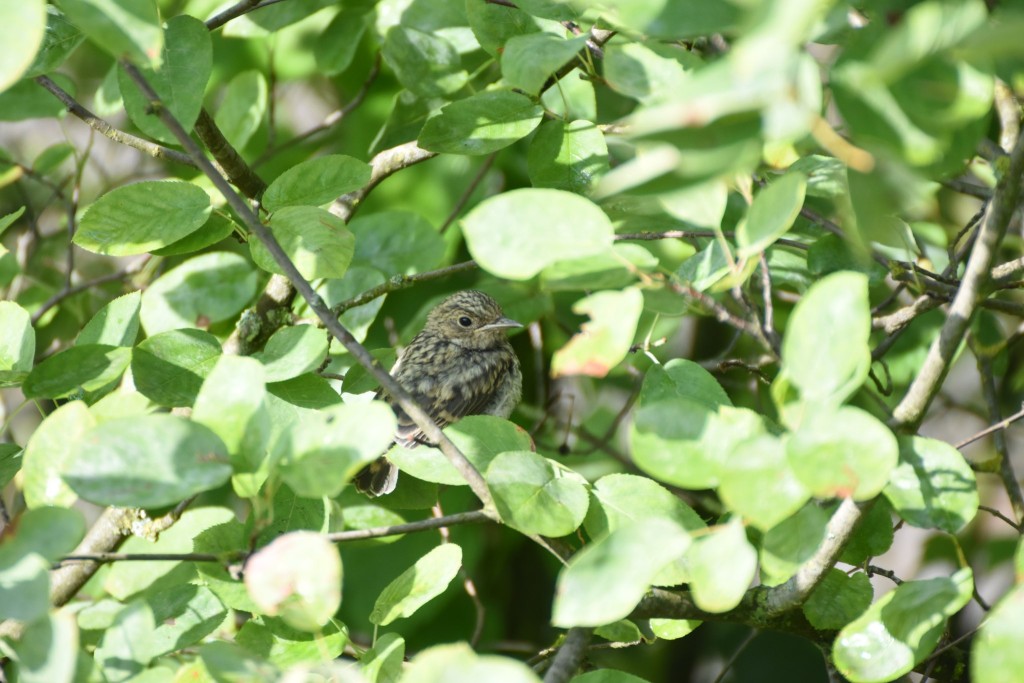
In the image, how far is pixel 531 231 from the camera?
50.9 inches

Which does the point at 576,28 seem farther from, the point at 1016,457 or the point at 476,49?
the point at 1016,457

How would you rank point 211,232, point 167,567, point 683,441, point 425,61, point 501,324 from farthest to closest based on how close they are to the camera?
point 501,324
point 425,61
point 167,567
point 211,232
point 683,441

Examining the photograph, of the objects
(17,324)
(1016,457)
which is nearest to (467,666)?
(17,324)

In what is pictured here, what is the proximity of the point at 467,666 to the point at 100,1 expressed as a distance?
946 millimetres

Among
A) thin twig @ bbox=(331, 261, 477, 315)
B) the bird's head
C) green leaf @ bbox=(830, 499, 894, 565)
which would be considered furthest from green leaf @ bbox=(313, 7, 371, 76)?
green leaf @ bbox=(830, 499, 894, 565)

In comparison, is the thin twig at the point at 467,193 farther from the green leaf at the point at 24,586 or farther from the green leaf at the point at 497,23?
the green leaf at the point at 24,586

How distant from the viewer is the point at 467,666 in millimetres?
1078

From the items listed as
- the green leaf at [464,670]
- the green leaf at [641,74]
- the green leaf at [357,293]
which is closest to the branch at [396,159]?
the green leaf at [357,293]

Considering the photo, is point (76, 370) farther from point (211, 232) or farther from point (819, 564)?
point (819, 564)

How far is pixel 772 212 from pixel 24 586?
0.99 metres

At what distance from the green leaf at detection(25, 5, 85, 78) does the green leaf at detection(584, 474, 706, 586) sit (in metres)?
1.40

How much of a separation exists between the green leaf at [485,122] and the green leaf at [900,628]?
115cm

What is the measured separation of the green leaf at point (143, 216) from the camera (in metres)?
1.95

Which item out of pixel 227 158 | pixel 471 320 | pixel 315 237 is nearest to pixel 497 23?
pixel 315 237
